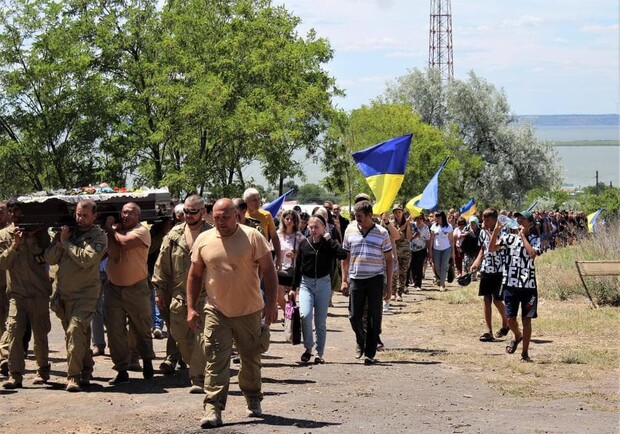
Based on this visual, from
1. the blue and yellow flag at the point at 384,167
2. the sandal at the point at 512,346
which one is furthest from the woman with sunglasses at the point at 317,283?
the blue and yellow flag at the point at 384,167

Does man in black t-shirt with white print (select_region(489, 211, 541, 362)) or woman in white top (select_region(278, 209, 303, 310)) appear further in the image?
woman in white top (select_region(278, 209, 303, 310))

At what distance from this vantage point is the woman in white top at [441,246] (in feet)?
81.0

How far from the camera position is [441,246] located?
24766 mm

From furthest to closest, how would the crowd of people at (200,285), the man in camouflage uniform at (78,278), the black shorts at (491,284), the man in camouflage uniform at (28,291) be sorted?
the black shorts at (491,284) < the man in camouflage uniform at (28,291) < the man in camouflage uniform at (78,278) < the crowd of people at (200,285)

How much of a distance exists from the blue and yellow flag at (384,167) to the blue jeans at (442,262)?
8064mm

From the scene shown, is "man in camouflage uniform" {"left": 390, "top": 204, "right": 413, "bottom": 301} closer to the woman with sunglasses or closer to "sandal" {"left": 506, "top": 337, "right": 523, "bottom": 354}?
"sandal" {"left": 506, "top": 337, "right": 523, "bottom": 354}

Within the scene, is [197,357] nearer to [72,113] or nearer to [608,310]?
[608,310]

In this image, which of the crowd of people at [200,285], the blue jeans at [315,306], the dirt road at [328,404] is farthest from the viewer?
the blue jeans at [315,306]

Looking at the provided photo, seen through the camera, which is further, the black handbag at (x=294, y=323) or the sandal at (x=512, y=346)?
the sandal at (x=512, y=346)

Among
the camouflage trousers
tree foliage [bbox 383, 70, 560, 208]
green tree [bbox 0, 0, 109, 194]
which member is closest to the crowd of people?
the camouflage trousers

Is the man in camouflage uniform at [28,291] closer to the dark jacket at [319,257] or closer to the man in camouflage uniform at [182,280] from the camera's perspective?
the man in camouflage uniform at [182,280]

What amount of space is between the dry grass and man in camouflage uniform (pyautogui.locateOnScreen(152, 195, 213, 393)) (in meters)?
3.03

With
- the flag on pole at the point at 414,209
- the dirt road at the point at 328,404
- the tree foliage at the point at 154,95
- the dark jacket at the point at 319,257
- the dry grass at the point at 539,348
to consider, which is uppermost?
the tree foliage at the point at 154,95

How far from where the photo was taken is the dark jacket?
1273 cm
